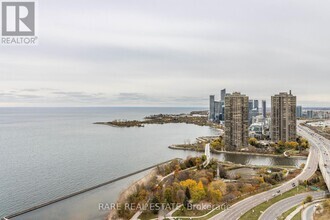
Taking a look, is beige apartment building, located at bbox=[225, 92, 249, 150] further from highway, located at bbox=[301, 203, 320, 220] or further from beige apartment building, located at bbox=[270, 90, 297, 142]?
highway, located at bbox=[301, 203, 320, 220]

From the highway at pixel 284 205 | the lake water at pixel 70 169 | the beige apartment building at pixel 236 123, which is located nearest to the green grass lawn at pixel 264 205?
the highway at pixel 284 205

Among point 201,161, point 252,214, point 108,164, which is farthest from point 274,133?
point 252,214

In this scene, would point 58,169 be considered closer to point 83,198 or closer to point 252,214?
point 83,198

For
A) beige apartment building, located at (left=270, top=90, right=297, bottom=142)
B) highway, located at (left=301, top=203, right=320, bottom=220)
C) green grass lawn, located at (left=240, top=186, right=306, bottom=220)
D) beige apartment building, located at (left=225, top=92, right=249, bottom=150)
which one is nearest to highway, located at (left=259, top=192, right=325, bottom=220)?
green grass lawn, located at (left=240, top=186, right=306, bottom=220)

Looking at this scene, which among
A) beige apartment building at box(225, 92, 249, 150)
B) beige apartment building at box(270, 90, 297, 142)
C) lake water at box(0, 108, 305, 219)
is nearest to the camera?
lake water at box(0, 108, 305, 219)

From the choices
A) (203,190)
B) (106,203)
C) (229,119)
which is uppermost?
(229,119)

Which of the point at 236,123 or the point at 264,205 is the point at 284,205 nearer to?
the point at 264,205

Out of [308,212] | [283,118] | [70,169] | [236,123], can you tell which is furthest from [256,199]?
[283,118]
